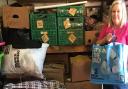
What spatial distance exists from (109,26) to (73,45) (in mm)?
708

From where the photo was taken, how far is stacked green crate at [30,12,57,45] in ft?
10.9

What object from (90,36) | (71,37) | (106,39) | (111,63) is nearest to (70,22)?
(71,37)

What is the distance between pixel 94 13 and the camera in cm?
362

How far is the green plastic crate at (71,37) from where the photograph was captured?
3.35 metres

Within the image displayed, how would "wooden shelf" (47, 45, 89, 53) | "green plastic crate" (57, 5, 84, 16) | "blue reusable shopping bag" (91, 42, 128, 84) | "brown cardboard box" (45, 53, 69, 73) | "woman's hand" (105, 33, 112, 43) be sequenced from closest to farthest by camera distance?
1. "blue reusable shopping bag" (91, 42, 128, 84)
2. "woman's hand" (105, 33, 112, 43)
3. "green plastic crate" (57, 5, 84, 16)
4. "wooden shelf" (47, 45, 89, 53)
5. "brown cardboard box" (45, 53, 69, 73)

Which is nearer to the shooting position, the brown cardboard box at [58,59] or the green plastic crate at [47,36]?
the green plastic crate at [47,36]

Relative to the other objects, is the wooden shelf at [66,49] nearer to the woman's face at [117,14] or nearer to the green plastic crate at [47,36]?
the green plastic crate at [47,36]

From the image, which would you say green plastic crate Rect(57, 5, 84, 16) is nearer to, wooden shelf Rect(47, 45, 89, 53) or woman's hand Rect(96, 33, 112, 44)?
wooden shelf Rect(47, 45, 89, 53)

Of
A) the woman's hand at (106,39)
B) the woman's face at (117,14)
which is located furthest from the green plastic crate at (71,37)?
the woman's face at (117,14)

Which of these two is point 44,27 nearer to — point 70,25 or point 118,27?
point 70,25

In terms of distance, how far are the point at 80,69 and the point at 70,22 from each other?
538 millimetres

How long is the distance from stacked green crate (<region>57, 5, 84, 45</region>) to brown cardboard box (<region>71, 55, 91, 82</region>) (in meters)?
0.21

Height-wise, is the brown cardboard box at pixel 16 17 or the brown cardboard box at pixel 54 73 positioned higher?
the brown cardboard box at pixel 16 17

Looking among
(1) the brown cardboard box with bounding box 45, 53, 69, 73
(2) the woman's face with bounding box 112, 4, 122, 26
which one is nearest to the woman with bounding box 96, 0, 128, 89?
(2) the woman's face with bounding box 112, 4, 122, 26
